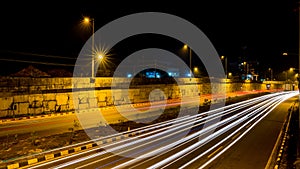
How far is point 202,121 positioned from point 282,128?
17.4 feet

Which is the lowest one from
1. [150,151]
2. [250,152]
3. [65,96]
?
[250,152]

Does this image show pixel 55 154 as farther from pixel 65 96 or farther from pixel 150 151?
pixel 65 96

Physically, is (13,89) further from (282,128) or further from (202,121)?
(282,128)

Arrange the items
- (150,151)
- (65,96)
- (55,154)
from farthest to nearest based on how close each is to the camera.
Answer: (65,96) → (150,151) → (55,154)

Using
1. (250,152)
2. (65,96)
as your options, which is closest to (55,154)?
(250,152)

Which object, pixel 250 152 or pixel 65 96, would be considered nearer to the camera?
pixel 250 152

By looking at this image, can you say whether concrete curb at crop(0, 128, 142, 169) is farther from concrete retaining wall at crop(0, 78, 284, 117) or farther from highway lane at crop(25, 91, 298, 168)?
concrete retaining wall at crop(0, 78, 284, 117)

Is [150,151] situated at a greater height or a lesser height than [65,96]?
lesser

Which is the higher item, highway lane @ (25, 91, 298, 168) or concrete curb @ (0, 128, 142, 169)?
concrete curb @ (0, 128, 142, 169)

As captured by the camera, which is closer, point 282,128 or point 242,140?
point 242,140

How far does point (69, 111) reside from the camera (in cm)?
2481

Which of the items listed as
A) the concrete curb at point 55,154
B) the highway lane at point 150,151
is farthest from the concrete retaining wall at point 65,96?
the highway lane at point 150,151

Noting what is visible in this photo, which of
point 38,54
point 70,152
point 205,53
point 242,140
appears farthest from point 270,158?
point 205,53

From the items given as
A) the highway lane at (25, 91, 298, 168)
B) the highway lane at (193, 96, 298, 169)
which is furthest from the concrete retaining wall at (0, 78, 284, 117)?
the highway lane at (193, 96, 298, 169)
